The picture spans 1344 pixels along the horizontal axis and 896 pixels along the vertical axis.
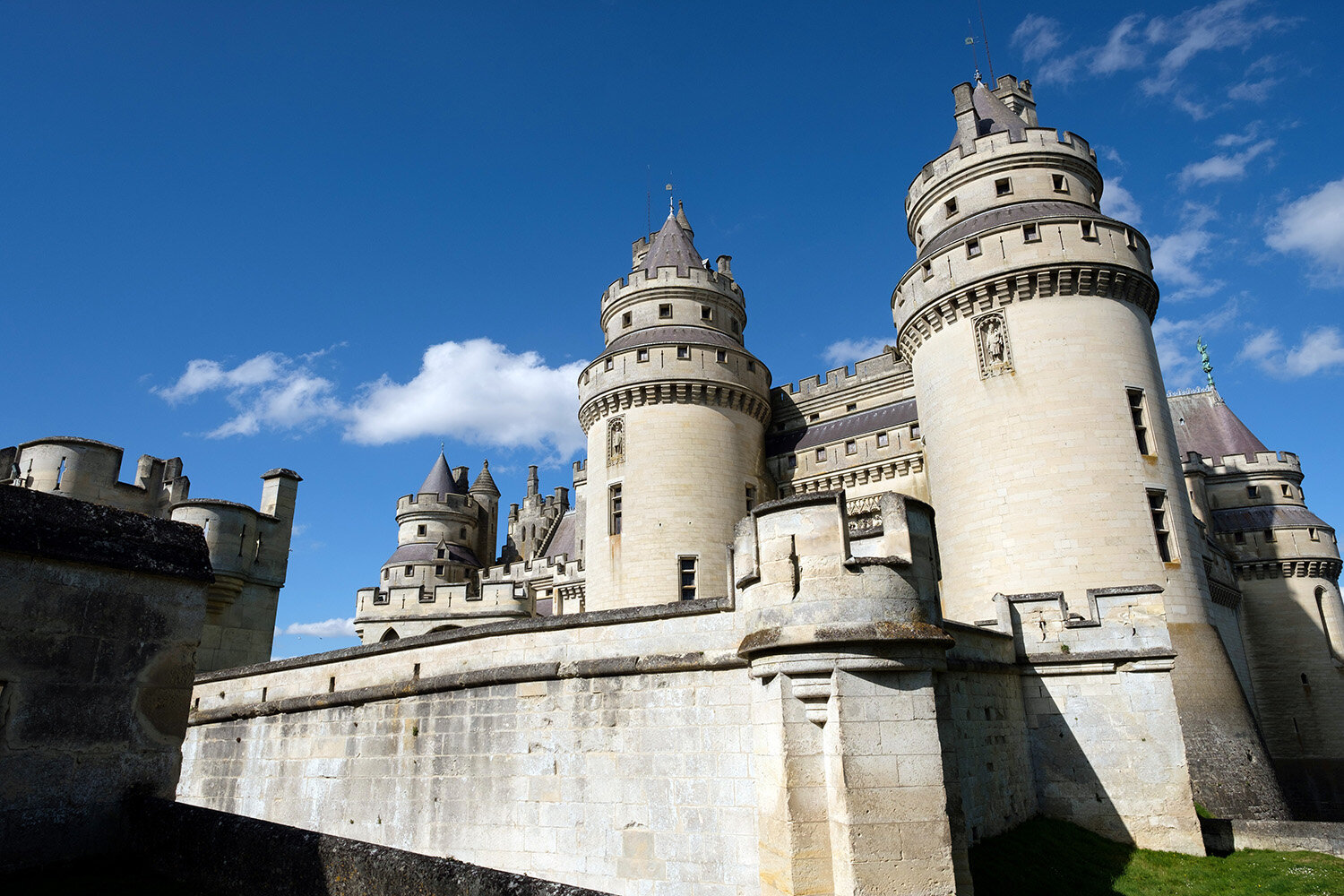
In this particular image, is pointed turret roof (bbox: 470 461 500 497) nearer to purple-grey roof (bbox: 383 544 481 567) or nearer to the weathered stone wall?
purple-grey roof (bbox: 383 544 481 567)

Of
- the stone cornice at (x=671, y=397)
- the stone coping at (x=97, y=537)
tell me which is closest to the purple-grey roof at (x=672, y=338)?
the stone cornice at (x=671, y=397)

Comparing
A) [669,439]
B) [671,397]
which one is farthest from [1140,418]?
[671,397]

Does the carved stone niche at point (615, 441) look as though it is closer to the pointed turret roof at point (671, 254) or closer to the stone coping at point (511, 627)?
the pointed turret roof at point (671, 254)

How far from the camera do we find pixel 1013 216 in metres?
20.6

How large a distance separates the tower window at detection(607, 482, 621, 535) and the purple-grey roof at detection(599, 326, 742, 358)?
4.42 metres

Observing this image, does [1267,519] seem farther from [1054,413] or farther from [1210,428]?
[1054,413]

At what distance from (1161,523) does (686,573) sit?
11747 millimetres

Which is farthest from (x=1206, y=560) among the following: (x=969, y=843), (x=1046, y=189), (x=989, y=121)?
(x=969, y=843)

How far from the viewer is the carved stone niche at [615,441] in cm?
2481

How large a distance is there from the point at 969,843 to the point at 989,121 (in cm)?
2083

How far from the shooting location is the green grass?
1045cm

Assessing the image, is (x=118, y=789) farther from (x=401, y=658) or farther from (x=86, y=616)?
(x=401, y=658)

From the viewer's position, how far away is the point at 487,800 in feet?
36.4

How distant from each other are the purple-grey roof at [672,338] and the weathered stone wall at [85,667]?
20.5 m
